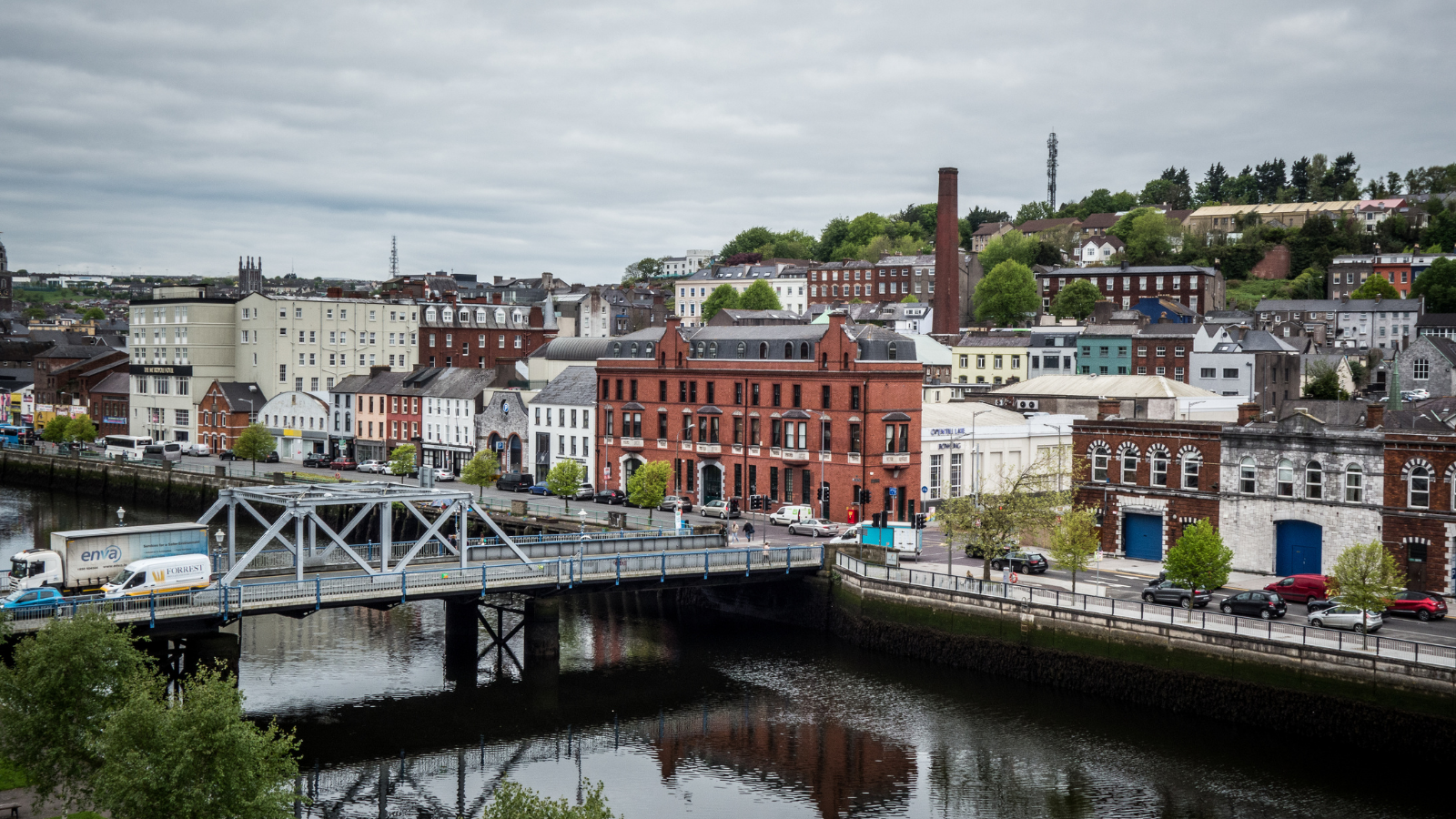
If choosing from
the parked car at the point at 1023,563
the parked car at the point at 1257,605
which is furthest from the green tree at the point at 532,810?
the parked car at the point at 1023,563

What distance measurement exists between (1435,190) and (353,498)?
195808 mm

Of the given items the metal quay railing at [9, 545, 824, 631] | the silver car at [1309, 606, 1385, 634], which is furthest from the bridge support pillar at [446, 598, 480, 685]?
the silver car at [1309, 606, 1385, 634]

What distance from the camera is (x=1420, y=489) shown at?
4944cm

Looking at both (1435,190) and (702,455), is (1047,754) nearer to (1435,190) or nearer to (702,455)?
(702,455)

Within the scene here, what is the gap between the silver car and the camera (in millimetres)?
42156

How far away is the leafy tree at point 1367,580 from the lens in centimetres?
4044

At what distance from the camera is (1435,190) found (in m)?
197

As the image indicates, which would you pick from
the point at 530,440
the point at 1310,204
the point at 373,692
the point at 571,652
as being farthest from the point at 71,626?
the point at 1310,204

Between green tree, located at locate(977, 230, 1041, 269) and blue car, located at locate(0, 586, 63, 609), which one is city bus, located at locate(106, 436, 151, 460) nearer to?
blue car, located at locate(0, 586, 63, 609)

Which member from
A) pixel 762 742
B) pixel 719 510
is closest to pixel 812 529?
pixel 719 510

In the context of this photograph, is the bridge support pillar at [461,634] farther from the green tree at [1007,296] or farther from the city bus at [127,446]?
the green tree at [1007,296]

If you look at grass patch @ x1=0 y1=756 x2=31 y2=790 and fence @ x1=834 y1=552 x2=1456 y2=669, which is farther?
fence @ x1=834 y1=552 x2=1456 y2=669

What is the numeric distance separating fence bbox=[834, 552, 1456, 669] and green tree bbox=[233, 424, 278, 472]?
5664 centimetres

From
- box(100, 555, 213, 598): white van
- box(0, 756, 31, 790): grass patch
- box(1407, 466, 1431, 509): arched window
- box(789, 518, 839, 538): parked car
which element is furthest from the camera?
box(789, 518, 839, 538): parked car
